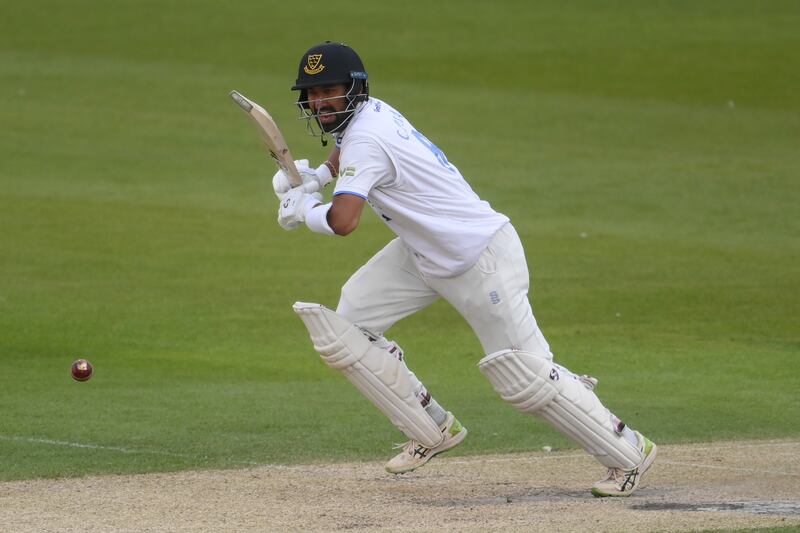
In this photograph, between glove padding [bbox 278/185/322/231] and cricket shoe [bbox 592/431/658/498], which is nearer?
glove padding [bbox 278/185/322/231]

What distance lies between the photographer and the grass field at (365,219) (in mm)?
9375

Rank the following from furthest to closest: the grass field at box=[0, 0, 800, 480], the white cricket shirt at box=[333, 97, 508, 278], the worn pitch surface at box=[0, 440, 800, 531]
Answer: the grass field at box=[0, 0, 800, 480] → the white cricket shirt at box=[333, 97, 508, 278] → the worn pitch surface at box=[0, 440, 800, 531]

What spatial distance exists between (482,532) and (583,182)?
1543 centimetres

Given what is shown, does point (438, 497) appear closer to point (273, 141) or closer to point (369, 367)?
point (369, 367)

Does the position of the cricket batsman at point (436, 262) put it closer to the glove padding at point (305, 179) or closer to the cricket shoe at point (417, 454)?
the glove padding at point (305, 179)

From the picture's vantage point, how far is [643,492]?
23.1 feet

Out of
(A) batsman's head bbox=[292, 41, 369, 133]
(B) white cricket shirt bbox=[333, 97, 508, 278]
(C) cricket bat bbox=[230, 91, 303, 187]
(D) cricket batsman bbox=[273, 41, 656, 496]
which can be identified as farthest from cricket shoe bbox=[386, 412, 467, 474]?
(A) batsman's head bbox=[292, 41, 369, 133]

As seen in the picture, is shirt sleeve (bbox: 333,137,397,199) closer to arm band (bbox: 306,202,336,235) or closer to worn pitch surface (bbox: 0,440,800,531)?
arm band (bbox: 306,202,336,235)

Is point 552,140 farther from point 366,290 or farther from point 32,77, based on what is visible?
point 366,290

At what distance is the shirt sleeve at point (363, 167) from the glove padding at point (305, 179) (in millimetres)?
419

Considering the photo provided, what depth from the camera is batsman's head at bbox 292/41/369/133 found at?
267 inches

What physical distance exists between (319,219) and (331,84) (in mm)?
671

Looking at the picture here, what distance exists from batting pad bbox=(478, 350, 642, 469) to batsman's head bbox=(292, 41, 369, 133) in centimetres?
131

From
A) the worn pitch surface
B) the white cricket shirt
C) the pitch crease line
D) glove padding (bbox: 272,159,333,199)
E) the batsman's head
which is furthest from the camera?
the pitch crease line
